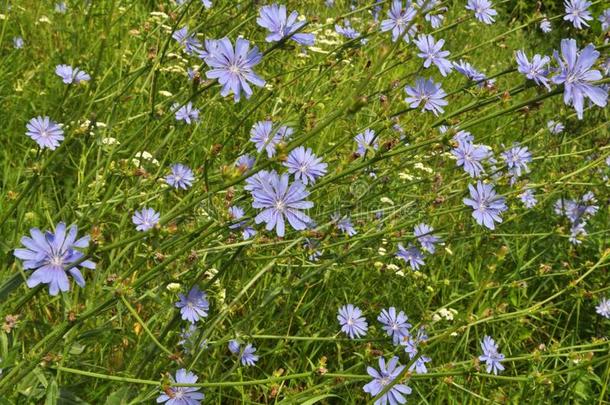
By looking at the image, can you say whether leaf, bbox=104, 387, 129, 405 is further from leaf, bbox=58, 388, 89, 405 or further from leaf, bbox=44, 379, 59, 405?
leaf, bbox=44, 379, 59, 405

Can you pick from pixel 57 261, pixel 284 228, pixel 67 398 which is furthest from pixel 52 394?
pixel 284 228

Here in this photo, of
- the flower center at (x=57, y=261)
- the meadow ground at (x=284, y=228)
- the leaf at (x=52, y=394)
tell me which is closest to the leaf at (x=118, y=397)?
the meadow ground at (x=284, y=228)

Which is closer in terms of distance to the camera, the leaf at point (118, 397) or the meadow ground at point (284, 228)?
the meadow ground at point (284, 228)

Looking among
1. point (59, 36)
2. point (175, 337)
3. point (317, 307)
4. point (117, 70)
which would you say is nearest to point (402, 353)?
point (317, 307)

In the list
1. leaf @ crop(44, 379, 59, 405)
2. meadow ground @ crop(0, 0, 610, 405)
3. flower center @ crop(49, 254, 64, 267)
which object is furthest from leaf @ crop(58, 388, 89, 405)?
flower center @ crop(49, 254, 64, 267)

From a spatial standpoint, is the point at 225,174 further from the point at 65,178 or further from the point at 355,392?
the point at 65,178

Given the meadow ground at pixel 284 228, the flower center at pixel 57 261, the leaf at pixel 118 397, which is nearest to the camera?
the flower center at pixel 57 261

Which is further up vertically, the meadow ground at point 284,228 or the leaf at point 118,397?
the meadow ground at point 284,228

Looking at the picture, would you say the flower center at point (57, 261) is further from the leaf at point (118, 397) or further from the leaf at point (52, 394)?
the leaf at point (118, 397)

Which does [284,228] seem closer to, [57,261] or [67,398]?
[57,261]
